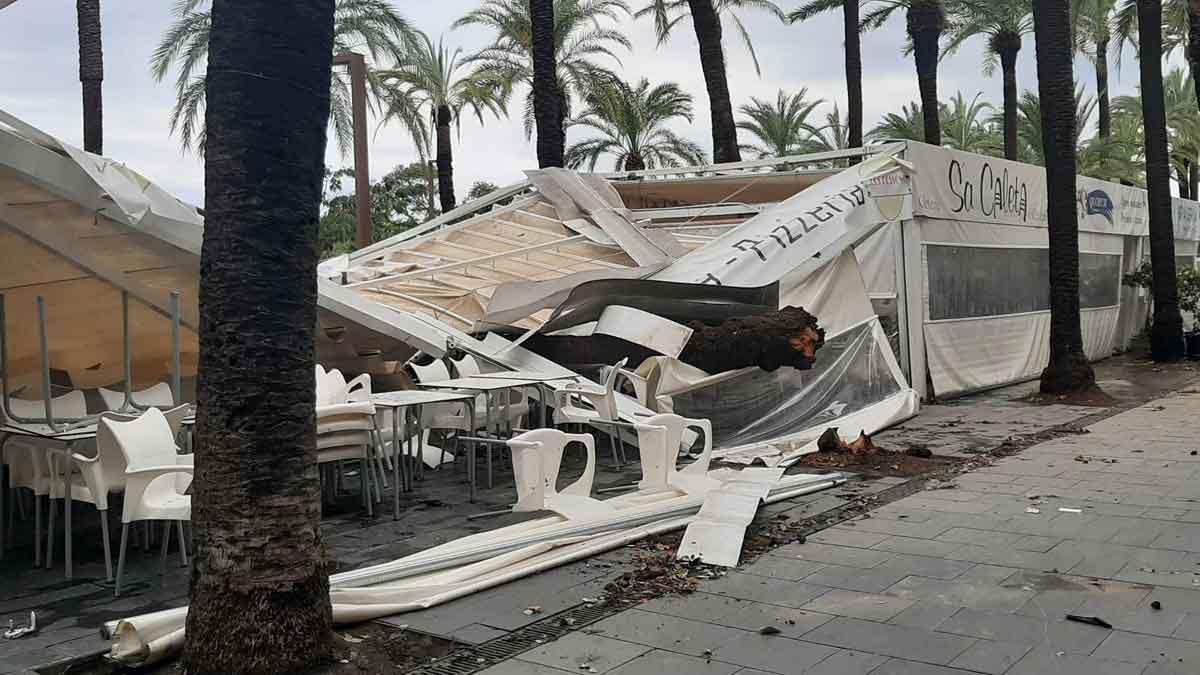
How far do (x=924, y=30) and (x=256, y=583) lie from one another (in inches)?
1026

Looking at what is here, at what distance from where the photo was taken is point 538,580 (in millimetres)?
5676

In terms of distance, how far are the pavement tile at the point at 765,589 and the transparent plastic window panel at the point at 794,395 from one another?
15.0ft

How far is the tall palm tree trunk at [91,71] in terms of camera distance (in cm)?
1578

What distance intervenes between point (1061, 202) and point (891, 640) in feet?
37.0

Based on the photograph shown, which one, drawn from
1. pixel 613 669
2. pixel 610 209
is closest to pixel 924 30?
pixel 610 209

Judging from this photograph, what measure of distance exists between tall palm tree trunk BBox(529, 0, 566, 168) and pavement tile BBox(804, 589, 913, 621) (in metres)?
12.7

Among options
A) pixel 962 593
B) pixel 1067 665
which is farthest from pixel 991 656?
pixel 962 593

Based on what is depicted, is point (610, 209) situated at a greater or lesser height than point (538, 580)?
greater

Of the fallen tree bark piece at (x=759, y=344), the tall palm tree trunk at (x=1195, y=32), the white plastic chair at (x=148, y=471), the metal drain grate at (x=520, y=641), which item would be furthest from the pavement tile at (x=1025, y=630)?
the tall palm tree trunk at (x=1195, y=32)

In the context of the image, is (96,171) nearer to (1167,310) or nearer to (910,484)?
(910,484)

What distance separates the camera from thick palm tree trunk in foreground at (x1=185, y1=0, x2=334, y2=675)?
13.5ft

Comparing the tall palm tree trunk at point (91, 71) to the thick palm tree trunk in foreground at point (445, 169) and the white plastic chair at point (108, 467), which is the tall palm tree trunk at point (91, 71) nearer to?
the thick palm tree trunk in foreground at point (445, 169)

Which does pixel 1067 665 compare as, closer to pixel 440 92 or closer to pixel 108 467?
pixel 108 467

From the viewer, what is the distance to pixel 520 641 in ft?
15.4
